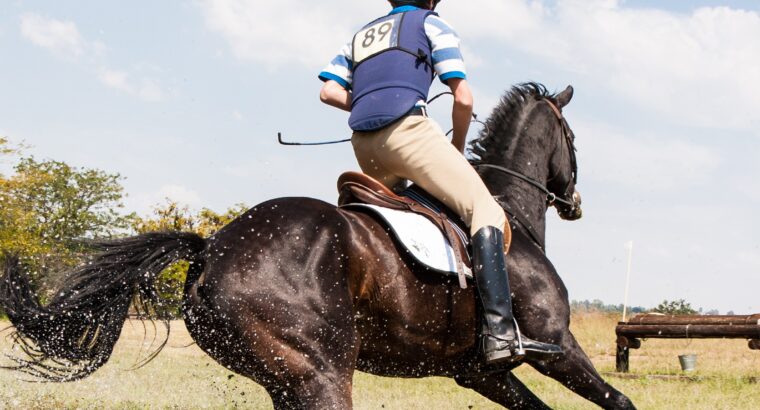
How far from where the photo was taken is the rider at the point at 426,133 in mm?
5035

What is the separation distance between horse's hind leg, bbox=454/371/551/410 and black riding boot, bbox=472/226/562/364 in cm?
108

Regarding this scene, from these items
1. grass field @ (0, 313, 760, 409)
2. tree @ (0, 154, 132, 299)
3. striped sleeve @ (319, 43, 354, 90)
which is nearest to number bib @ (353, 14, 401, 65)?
striped sleeve @ (319, 43, 354, 90)

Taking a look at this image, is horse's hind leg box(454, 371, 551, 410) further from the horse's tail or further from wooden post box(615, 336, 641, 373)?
wooden post box(615, 336, 641, 373)

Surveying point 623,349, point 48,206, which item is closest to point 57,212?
point 48,206

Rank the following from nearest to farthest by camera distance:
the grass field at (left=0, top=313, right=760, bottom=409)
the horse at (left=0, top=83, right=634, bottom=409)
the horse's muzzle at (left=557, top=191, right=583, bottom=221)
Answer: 1. the horse at (left=0, top=83, right=634, bottom=409)
2. the horse's muzzle at (left=557, top=191, right=583, bottom=221)
3. the grass field at (left=0, top=313, right=760, bottom=409)

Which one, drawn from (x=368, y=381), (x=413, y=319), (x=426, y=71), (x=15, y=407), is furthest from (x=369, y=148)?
(x=368, y=381)

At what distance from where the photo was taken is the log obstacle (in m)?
13.2

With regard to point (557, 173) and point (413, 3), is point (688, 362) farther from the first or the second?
point (413, 3)

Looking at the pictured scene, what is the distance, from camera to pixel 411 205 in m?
5.08

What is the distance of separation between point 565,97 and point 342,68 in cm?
248

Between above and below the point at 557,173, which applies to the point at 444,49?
above

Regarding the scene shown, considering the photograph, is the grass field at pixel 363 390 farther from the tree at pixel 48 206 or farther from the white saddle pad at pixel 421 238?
the tree at pixel 48 206

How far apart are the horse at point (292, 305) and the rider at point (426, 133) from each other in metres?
0.19

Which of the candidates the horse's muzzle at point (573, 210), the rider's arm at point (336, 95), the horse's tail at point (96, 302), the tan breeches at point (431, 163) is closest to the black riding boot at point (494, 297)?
the tan breeches at point (431, 163)
